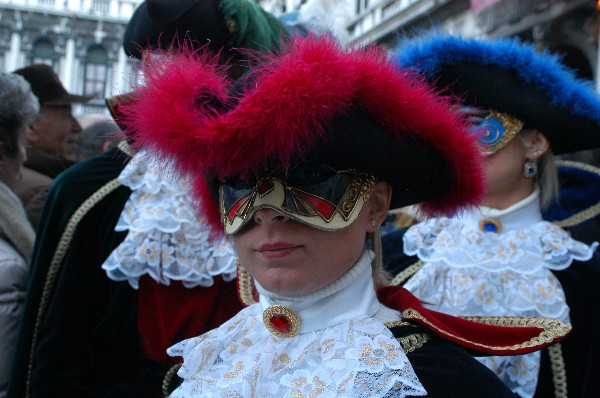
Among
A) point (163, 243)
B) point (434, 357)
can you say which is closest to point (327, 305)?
point (434, 357)

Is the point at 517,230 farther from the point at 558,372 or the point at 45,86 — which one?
the point at 45,86

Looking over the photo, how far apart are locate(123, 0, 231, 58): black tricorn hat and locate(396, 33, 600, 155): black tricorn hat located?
652 mm

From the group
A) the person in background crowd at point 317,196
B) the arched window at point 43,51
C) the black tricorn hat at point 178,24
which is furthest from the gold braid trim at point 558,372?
the arched window at point 43,51

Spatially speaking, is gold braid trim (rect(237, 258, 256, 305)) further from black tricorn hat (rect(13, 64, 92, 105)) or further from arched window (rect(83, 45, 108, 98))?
arched window (rect(83, 45, 108, 98))

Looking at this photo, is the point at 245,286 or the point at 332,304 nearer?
the point at 332,304

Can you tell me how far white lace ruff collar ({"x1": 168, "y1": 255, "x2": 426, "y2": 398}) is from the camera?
4.44ft

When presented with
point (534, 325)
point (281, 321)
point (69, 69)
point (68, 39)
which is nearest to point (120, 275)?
point (281, 321)

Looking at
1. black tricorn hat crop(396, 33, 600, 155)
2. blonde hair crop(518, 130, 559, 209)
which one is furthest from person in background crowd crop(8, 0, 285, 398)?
blonde hair crop(518, 130, 559, 209)

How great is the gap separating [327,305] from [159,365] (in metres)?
0.75

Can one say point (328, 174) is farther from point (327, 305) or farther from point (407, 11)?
point (407, 11)

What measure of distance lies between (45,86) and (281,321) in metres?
3.23

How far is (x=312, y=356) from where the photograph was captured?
1.46 metres

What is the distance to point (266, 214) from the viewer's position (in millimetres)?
1423

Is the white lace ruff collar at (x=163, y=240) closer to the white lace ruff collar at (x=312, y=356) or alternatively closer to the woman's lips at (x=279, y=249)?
the white lace ruff collar at (x=312, y=356)
